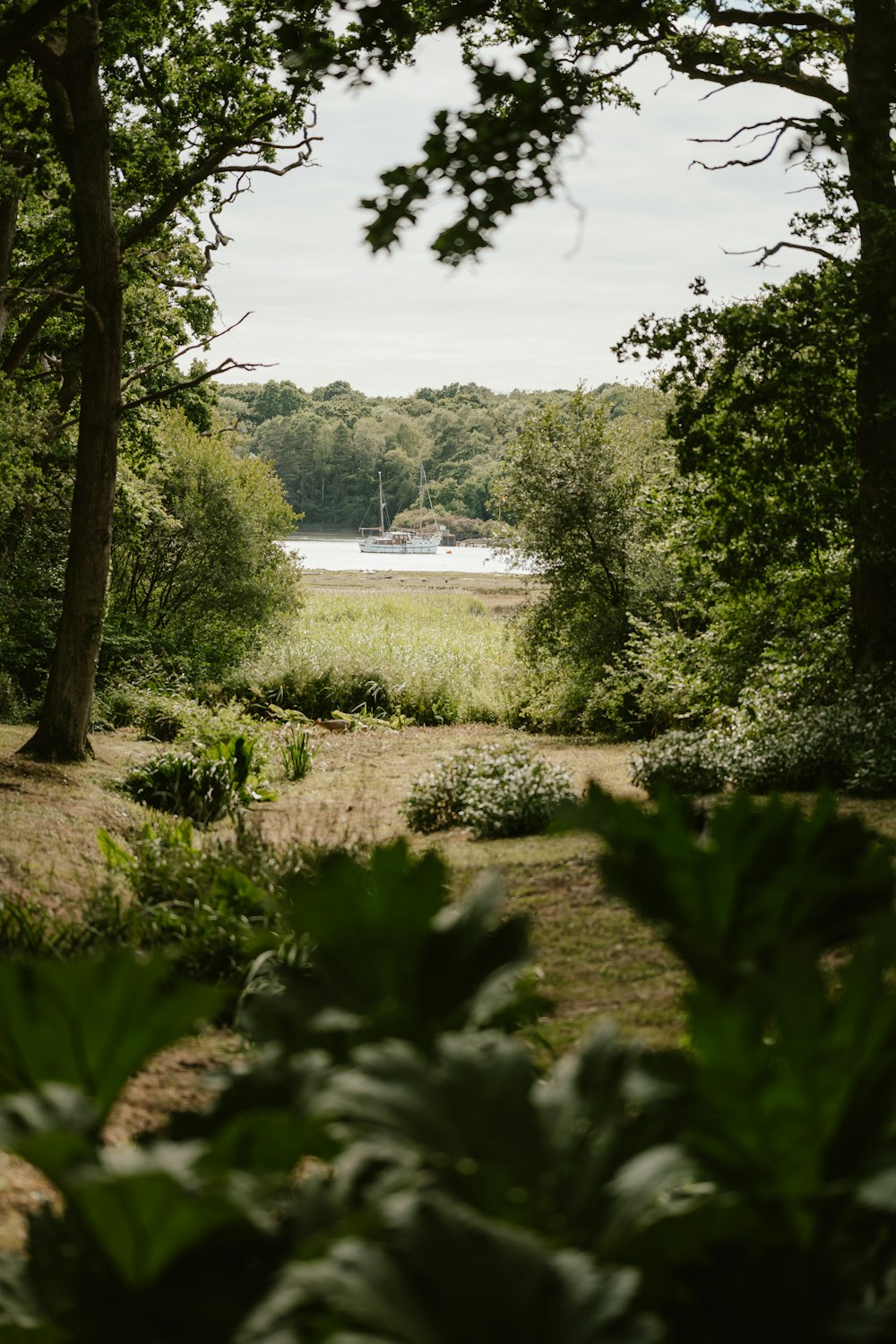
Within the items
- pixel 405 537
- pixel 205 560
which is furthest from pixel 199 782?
pixel 405 537

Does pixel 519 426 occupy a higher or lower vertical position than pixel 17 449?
higher

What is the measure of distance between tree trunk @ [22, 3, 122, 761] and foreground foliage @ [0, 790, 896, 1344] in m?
10.6

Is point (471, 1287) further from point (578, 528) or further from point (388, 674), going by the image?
point (388, 674)

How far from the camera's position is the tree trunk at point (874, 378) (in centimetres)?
924

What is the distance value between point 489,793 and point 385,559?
59793 millimetres

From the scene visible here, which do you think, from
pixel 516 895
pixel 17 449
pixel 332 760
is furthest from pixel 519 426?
pixel 516 895

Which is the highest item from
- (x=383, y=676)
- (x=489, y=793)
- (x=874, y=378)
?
(x=874, y=378)

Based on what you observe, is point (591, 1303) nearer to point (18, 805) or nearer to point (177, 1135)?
point (177, 1135)

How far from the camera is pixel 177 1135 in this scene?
3.42ft

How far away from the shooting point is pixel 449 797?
952 cm

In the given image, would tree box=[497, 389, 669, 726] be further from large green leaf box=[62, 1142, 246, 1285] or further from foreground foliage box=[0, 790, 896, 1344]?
large green leaf box=[62, 1142, 246, 1285]

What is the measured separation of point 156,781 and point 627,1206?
32.3ft

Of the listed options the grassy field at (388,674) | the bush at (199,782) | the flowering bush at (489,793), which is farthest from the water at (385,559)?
the flowering bush at (489,793)

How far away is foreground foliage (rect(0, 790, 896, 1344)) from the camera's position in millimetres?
806
